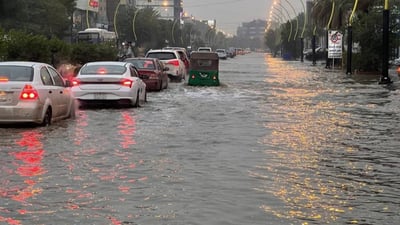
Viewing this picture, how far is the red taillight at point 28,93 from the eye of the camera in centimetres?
1440

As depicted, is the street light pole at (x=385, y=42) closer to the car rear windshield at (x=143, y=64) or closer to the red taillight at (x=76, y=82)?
the car rear windshield at (x=143, y=64)

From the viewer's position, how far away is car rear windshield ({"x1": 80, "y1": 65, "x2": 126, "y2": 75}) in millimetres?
20062

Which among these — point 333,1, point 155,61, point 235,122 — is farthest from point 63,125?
point 333,1

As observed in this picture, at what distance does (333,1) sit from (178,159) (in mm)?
53946

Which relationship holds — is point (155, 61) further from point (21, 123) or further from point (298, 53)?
point (298, 53)

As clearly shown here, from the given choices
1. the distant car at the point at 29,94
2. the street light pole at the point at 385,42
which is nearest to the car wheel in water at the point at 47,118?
the distant car at the point at 29,94

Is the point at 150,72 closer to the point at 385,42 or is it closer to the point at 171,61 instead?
the point at 171,61

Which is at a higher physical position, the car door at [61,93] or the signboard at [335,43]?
the signboard at [335,43]

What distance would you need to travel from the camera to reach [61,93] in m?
16.1

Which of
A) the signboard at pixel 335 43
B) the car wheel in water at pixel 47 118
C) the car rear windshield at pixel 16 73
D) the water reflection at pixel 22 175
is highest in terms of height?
the signboard at pixel 335 43

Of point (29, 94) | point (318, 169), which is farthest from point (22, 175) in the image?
point (29, 94)

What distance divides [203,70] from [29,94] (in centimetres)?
1858

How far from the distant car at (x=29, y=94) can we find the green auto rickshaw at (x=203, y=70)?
16557 mm

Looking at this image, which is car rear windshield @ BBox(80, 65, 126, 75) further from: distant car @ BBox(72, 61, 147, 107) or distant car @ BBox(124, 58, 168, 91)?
distant car @ BBox(124, 58, 168, 91)
